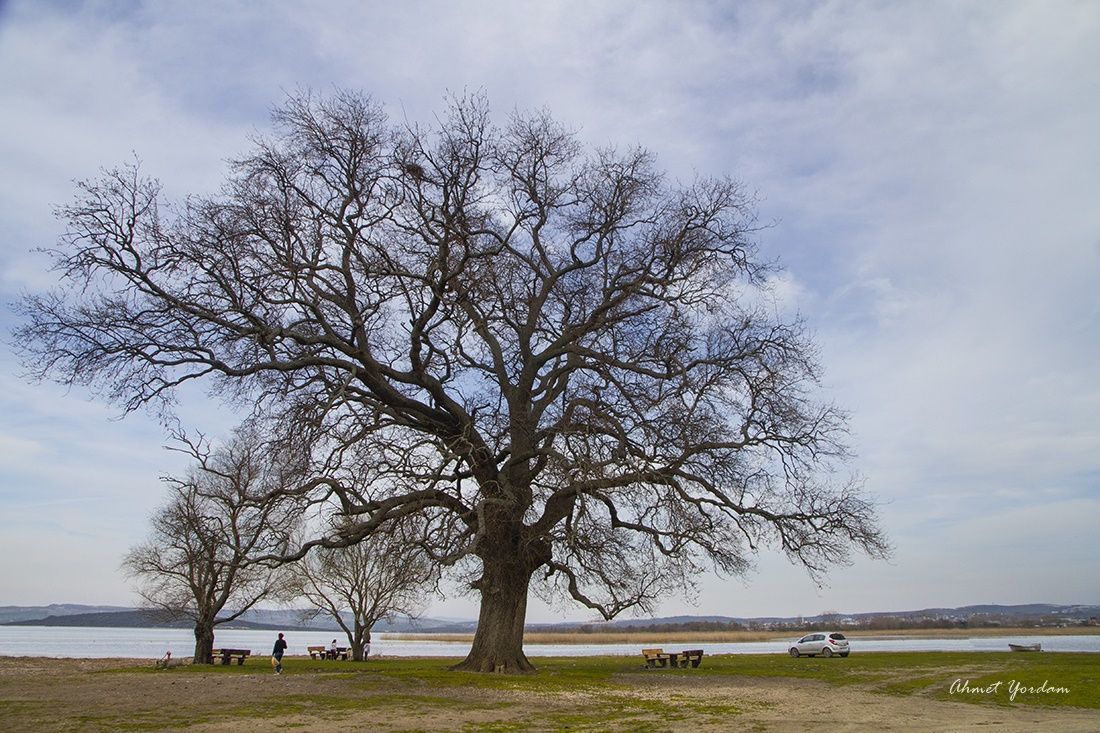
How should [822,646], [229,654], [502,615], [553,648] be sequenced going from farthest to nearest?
[553,648]
[822,646]
[229,654]
[502,615]

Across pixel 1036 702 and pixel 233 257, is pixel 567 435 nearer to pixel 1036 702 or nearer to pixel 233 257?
pixel 233 257

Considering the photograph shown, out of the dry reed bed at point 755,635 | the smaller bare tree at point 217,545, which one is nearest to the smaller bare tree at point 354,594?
the smaller bare tree at point 217,545

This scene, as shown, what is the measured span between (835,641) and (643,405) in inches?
894

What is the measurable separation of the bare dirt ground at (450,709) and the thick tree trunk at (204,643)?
14362 millimetres

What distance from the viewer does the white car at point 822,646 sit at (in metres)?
35.7

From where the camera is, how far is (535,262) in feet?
76.7

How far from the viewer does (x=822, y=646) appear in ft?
119

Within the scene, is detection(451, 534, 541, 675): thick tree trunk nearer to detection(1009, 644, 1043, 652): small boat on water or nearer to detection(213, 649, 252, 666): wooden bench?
detection(213, 649, 252, 666): wooden bench

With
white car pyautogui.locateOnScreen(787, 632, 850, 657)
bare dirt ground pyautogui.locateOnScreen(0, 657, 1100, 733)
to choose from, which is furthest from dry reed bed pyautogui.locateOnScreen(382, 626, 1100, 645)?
bare dirt ground pyautogui.locateOnScreen(0, 657, 1100, 733)

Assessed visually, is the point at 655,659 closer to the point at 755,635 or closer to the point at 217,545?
the point at 217,545

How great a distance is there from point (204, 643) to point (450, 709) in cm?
2288

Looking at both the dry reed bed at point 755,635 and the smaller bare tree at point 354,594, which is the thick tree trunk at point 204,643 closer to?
the smaller bare tree at point 354,594

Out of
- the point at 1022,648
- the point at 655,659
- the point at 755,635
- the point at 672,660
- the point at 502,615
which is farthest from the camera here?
the point at 755,635

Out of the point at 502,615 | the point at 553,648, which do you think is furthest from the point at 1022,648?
the point at 553,648
